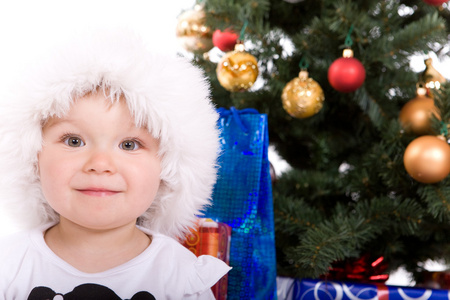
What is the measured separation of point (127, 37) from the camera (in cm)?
82

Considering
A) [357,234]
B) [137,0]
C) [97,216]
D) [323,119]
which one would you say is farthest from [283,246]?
[137,0]

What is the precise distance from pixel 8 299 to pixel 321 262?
0.57 meters

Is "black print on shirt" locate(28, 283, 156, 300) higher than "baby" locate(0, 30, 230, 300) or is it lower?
lower

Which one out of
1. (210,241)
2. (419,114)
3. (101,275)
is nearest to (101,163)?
(101,275)

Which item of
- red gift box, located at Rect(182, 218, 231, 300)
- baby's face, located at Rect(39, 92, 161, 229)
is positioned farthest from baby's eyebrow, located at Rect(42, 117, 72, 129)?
red gift box, located at Rect(182, 218, 231, 300)

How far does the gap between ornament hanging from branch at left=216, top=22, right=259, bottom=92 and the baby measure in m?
0.29

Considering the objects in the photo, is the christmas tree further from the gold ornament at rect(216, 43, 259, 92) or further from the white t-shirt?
the white t-shirt

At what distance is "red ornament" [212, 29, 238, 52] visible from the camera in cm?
126

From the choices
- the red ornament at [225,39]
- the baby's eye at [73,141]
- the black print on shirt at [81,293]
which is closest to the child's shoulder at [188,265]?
the black print on shirt at [81,293]

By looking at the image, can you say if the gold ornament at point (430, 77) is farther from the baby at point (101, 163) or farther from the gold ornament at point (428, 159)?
the baby at point (101, 163)

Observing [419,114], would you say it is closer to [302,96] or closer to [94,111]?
[302,96]

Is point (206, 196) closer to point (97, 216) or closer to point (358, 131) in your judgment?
point (97, 216)

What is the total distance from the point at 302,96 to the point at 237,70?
0.50 feet

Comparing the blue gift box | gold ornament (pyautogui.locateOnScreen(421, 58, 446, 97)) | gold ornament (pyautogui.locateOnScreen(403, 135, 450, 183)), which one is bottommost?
the blue gift box
